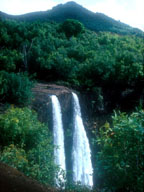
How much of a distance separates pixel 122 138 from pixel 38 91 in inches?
387

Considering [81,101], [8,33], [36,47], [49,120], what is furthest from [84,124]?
[8,33]

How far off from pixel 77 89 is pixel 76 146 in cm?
407

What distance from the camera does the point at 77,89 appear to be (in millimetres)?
14727

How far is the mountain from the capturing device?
37281 millimetres

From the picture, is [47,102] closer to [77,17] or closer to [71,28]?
[71,28]

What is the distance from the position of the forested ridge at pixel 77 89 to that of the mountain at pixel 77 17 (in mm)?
12023

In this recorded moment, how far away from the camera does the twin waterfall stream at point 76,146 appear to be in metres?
10.9

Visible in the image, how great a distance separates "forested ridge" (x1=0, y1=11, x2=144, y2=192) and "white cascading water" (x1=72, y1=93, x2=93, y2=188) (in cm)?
68

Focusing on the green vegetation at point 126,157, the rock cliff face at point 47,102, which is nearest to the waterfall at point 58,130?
the rock cliff face at point 47,102

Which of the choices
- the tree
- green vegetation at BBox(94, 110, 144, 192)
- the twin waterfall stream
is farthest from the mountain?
green vegetation at BBox(94, 110, 144, 192)

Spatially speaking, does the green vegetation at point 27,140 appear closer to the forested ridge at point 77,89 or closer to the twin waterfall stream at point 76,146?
the forested ridge at point 77,89

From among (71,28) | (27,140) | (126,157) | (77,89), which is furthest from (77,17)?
(126,157)

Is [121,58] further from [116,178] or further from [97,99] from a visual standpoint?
[116,178]

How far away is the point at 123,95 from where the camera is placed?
15.5m
